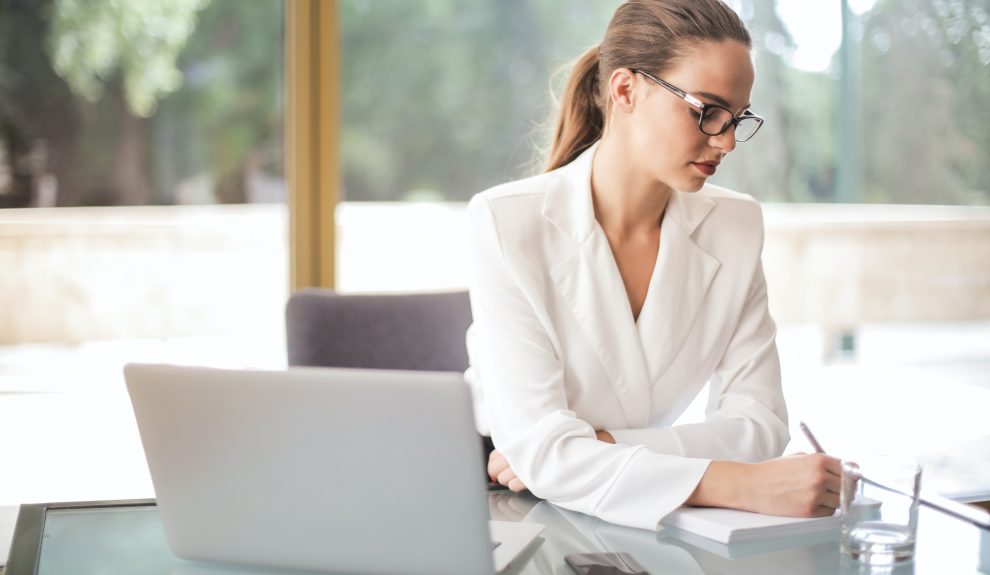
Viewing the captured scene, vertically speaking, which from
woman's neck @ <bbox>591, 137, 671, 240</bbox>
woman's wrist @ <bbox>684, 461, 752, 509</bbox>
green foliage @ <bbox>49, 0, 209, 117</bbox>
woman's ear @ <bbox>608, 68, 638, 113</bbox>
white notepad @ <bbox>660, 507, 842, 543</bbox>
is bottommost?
white notepad @ <bbox>660, 507, 842, 543</bbox>

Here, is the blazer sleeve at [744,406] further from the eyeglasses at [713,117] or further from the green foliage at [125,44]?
the green foliage at [125,44]

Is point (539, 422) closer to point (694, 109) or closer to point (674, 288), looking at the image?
point (674, 288)

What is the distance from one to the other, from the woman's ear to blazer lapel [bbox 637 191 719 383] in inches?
8.2

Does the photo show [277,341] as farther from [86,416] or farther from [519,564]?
[519,564]

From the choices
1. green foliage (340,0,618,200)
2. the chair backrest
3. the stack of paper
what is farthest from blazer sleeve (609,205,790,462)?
the stack of paper

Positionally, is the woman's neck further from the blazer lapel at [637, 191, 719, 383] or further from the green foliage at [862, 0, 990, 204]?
Result: the green foliage at [862, 0, 990, 204]

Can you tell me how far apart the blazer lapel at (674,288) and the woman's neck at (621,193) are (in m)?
0.04

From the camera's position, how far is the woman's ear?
174cm

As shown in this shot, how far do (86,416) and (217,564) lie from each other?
8.31 ft

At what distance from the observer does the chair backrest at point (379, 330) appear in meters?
1.98

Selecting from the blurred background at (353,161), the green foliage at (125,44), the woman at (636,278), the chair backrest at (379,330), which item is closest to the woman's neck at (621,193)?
the woman at (636,278)

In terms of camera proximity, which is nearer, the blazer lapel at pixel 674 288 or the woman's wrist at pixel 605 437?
the woman's wrist at pixel 605 437

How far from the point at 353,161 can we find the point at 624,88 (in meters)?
1.81

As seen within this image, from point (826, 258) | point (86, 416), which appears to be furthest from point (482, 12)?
point (86, 416)
